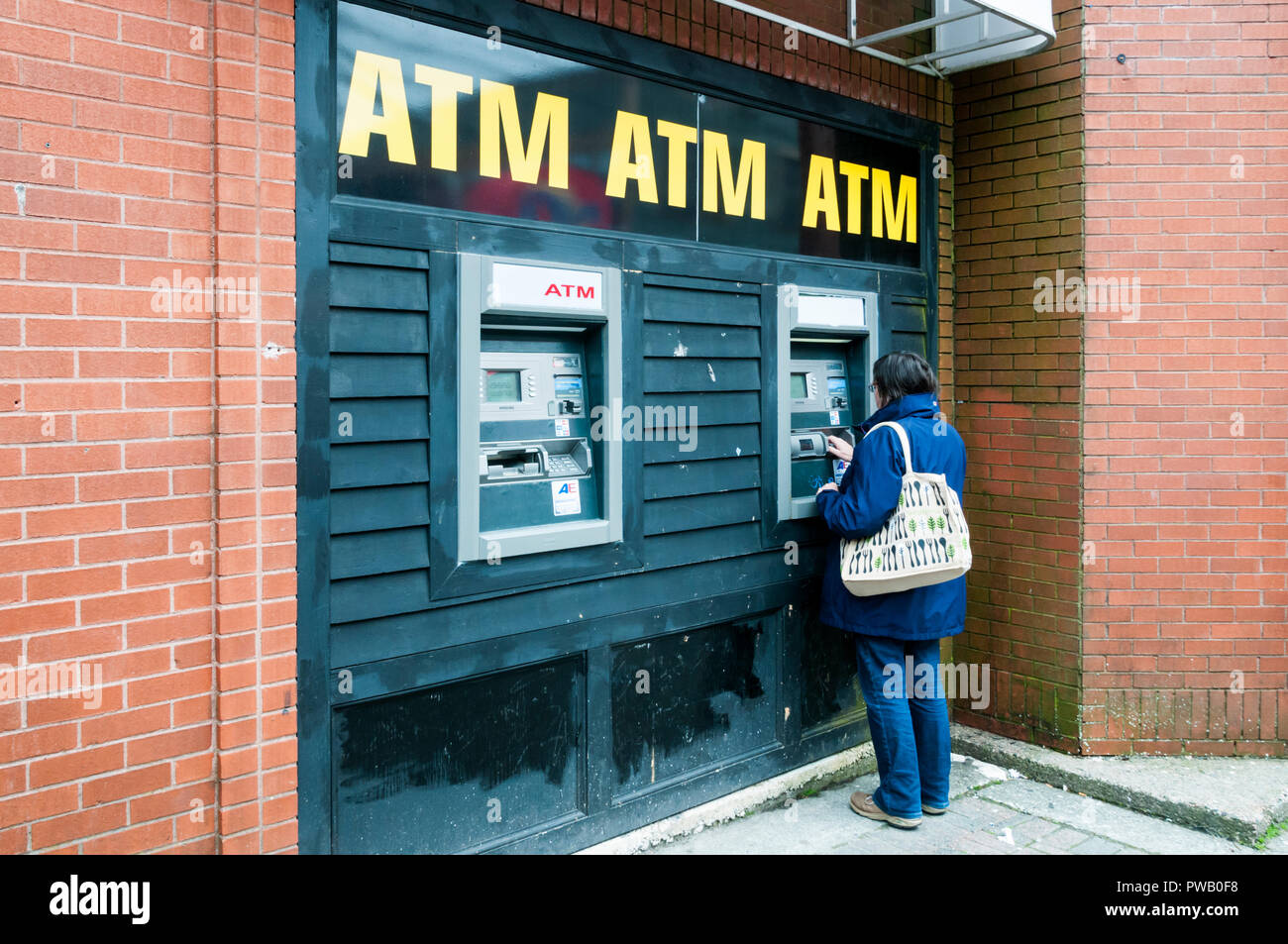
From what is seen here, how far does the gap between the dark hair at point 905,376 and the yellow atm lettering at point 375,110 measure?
203 centimetres

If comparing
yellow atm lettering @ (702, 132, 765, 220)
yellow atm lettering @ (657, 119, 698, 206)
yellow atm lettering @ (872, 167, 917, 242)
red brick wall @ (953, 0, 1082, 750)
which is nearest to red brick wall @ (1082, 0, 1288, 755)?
red brick wall @ (953, 0, 1082, 750)

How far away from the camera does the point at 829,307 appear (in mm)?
4637

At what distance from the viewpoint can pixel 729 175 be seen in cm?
425

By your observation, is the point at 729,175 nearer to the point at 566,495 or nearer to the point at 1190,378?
the point at 566,495

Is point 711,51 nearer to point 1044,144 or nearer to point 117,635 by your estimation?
point 1044,144

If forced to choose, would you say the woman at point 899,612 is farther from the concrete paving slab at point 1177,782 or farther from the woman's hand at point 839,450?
the concrete paving slab at point 1177,782

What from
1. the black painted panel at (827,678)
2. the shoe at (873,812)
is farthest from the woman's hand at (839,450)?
the shoe at (873,812)

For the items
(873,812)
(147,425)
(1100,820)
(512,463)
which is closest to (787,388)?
(512,463)

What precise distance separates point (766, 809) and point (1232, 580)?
255 cm

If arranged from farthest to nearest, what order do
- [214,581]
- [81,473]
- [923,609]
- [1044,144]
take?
[1044,144] → [923,609] → [214,581] → [81,473]

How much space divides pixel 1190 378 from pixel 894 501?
198 centimetres

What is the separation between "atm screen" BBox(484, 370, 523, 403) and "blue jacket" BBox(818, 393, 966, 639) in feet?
4.53

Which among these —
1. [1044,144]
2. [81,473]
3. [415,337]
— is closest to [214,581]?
[81,473]

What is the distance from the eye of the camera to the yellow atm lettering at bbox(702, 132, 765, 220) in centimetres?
416
